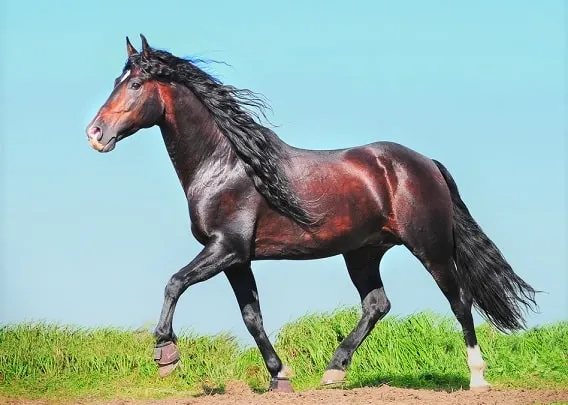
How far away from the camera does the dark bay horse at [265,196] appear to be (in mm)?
8000

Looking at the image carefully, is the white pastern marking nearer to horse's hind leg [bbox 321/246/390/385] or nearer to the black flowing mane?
horse's hind leg [bbox 321/246/390/385]

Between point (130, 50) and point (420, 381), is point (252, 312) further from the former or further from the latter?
point (130, 50)

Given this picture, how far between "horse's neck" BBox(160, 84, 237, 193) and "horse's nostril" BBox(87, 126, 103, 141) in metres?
0.61

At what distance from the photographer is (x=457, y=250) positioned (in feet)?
30.7

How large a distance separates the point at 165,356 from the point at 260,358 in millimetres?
3180

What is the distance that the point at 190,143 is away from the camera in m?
8.27

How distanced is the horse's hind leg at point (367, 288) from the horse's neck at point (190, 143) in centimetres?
183

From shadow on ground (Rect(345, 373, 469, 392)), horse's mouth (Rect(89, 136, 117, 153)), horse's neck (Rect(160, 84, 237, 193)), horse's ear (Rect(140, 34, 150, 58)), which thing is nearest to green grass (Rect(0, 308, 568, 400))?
shadow on ground (Rect(345, 373, 469, 392))

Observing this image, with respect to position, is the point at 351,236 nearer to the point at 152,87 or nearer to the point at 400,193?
the point at 400,193

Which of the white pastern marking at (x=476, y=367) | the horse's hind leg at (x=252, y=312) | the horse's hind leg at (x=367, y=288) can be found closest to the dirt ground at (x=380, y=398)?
the white pastern marking at (x=476, y=367)

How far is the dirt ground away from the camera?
775cm

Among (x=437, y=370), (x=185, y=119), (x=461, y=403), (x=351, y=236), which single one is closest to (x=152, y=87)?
(x=185, y=119)

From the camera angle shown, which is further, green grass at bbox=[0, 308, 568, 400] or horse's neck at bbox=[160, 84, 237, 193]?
green grass at bbox=[0, 308, 568, 400]

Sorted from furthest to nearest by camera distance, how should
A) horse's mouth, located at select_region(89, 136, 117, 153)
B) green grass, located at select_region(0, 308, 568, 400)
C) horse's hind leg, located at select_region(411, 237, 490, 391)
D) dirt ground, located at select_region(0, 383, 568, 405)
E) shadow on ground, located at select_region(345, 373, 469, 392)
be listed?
green grass, located at select_region(0, 308, 568, 400)
shadow on ground, located at select_region(345, 373, 469, 392)
horse's hind leg, located at select_region(411, 237, 490, 391)
horse's mouth, located at select_region(89, 136, 117, 153)
dirt ground, located at select_region(0, 383, 568, 405)
